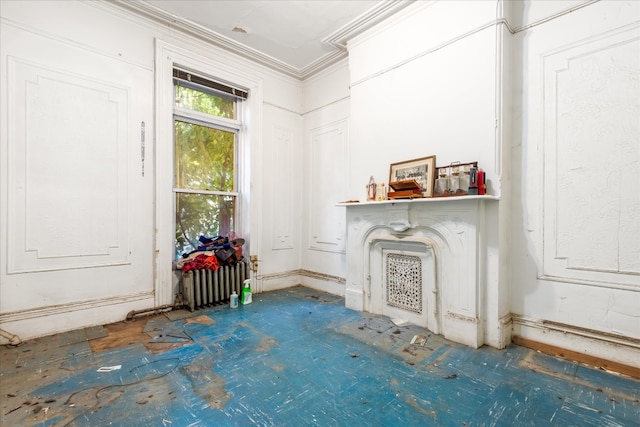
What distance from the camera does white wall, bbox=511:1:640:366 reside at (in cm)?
206

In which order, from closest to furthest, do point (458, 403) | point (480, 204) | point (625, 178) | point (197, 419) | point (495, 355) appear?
point (197, 419) < point (458, 403) < point (625, 178) < point (495, 355) < point (480, 204)

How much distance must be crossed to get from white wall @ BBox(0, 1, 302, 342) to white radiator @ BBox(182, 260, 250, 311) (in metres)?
0.26

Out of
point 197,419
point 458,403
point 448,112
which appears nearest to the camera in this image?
point 197,419

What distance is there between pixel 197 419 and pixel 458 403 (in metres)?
1.48

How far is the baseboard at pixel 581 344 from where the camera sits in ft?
6.63

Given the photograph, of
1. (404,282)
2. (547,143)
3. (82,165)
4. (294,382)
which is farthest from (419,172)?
(82,165)

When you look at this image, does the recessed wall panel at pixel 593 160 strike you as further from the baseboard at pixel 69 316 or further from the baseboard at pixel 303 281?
the baseboard at pixel 69 316

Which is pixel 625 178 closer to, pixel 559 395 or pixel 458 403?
pixel 559 395

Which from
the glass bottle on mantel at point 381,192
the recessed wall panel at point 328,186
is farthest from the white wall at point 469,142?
the recessed wall panel at point 328,186

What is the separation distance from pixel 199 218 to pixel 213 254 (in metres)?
0.56

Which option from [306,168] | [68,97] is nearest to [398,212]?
[306,168]

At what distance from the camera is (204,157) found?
390cm

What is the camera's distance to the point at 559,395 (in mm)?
1770

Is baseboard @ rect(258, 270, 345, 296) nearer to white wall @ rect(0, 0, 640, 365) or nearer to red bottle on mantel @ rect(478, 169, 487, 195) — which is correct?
white wall @ rect(0, 0, 640, 365)
